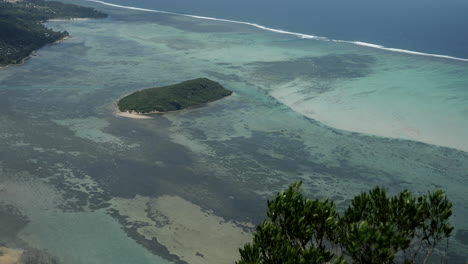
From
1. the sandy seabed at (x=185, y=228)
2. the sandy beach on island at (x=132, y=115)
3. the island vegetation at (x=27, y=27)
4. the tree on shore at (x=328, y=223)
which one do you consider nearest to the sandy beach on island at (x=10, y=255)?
the sandy seabed at (x=185, y=228)

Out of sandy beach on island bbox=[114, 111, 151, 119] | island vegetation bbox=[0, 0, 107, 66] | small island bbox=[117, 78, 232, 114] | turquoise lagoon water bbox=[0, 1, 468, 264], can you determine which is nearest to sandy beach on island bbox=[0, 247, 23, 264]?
turquoise lagoon water bbox=[0, 1, 468, 264]

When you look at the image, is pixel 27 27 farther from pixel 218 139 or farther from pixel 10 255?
pixel 10 255

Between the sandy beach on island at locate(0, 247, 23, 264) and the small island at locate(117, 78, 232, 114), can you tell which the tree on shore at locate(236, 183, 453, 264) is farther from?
the small island at locate(117, 78, 232, 114)

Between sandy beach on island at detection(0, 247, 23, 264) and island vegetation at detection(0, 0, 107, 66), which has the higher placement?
island vegetation at detection(0, 0, 107, 66)

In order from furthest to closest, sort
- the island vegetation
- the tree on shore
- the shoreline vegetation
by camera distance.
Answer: the island vegetation
the shoreline vegetation
the tree on shore

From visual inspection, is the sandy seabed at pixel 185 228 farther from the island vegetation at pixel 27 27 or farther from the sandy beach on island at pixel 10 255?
the island vegetation at pixel 27 27

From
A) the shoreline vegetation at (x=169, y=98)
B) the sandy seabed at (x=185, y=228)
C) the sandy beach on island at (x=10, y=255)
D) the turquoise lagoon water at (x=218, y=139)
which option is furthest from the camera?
the shoreline vegetation at (x=169, y=98)

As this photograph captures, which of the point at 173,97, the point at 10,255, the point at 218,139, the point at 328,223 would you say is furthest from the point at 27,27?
the point at 328,223

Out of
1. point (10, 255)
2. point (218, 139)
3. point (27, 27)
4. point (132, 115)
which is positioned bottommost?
point (10, 255)
